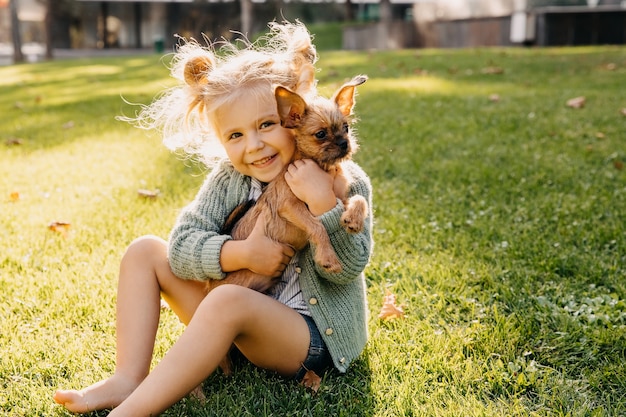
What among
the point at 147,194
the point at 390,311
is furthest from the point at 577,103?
the point at 390,311

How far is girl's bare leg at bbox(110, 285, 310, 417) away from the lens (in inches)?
89.3

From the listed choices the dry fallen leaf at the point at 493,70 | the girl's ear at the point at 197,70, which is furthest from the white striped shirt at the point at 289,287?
the dry fallen leaf at the point at 493,70

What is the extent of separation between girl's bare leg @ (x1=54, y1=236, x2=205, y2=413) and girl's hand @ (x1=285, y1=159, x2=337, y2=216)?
64cm

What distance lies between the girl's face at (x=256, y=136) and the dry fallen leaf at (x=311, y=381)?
79cm

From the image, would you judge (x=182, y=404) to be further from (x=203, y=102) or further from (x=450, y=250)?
(x=450, y=250)

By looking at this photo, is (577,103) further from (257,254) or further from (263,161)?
(257,254)

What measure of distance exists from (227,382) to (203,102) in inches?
46.4

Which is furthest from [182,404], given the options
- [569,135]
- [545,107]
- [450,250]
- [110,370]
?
[545,107]

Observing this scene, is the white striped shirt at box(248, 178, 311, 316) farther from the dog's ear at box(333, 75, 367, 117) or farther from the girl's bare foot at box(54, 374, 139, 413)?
the girl's bare foot at box(54, 374, 139, 413)

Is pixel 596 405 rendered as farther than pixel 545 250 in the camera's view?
No

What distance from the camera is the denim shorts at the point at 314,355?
259 cm

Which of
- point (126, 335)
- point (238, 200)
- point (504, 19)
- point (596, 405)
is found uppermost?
point (504, 19)

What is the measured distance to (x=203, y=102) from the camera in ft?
9.30

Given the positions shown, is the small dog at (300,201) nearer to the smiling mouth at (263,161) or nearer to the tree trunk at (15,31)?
the smiling mouth at (263,161)
